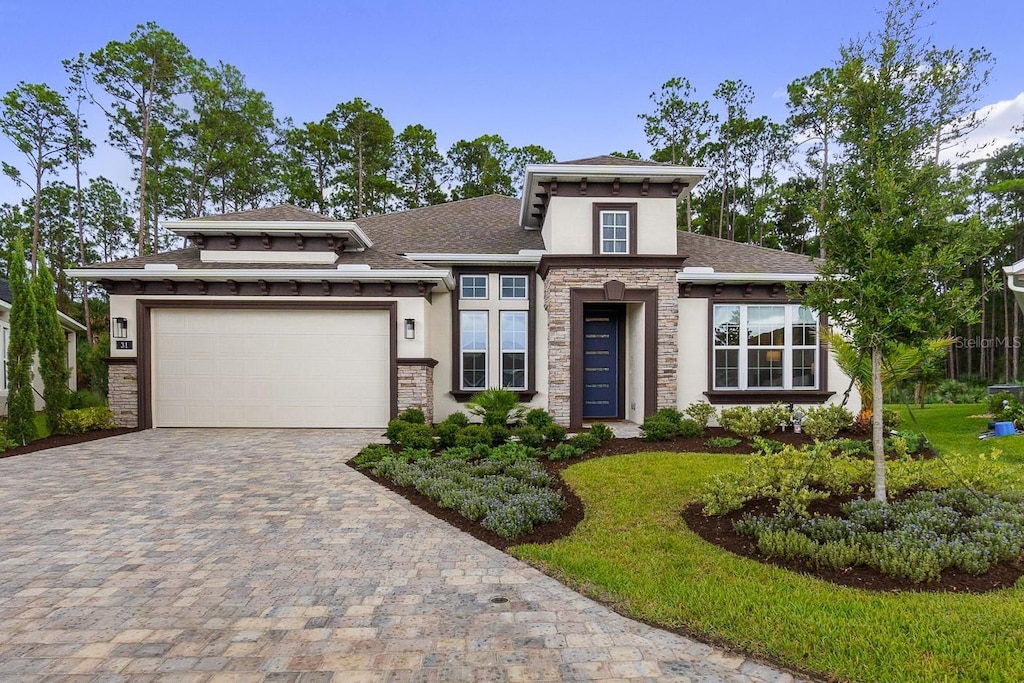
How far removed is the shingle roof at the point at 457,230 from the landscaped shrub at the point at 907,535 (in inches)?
314

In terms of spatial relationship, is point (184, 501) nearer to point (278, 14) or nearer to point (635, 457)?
point (635, 457)

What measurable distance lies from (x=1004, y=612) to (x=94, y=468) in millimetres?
9073

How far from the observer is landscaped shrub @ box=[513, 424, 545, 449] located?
780 centimetres

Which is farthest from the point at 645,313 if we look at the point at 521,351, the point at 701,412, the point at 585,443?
the point at 585,443

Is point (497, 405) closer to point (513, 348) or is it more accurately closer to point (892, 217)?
point (513, 348)

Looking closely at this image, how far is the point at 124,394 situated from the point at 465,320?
263 inches

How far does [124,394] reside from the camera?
996cm

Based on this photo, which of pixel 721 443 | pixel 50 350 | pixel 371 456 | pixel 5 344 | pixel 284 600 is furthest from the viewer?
pixel 5 344

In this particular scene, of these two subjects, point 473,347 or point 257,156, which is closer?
point 473,347

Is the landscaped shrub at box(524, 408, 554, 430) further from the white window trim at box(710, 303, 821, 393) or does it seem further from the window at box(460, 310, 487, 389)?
the white window trim at box(710, 303, 821, 393)

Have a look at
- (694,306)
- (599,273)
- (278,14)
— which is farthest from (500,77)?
(694,306)

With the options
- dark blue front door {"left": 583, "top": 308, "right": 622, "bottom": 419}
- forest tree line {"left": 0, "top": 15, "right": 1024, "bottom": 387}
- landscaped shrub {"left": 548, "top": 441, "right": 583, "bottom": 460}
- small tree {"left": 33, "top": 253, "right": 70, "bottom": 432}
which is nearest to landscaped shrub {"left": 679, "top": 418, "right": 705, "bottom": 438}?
landscaped shrub {"left": 548, "top": 441, "right": 583, "bottom": 460}

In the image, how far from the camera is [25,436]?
8.55 metres

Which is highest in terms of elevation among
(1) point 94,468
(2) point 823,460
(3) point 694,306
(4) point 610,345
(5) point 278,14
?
(5) point 278,14
